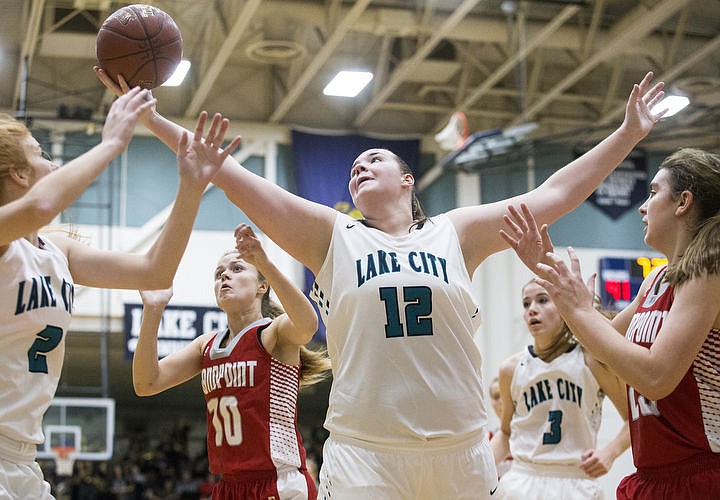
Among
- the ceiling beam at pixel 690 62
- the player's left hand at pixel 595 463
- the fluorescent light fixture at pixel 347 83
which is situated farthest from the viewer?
the fluorescent light fixture at pixel 347 83

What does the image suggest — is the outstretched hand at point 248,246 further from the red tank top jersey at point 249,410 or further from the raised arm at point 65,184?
the raised arm at point 65,184

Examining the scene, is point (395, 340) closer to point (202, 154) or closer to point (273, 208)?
point (273, 208)

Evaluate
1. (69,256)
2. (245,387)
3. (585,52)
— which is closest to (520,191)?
(585,52)

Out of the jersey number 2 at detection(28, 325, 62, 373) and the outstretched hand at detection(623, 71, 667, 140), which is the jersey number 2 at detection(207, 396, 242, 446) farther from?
the outstretched hand at detection(623, 71, 667, 140)

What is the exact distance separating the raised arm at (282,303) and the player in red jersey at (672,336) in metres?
1.17

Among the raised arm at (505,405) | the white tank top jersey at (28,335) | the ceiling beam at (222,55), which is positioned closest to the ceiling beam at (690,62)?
the ceiling beam at (222,55)

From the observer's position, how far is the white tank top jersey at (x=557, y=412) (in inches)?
230

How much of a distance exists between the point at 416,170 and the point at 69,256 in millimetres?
13129

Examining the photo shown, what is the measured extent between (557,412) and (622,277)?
7896 millimetres

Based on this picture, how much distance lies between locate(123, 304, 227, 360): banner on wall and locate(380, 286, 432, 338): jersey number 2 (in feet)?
34.9

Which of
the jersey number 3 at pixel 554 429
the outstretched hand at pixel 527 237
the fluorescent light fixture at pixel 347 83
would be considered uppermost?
the fluorescent light fixture at pixel 347 83

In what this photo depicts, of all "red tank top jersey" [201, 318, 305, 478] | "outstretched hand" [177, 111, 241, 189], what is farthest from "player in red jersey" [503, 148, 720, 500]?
"red tank top jersey" [201, 318, 305, 478]

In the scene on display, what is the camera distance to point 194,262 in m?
14.9

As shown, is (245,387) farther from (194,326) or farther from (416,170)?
(416,170)
